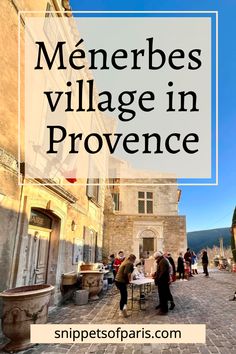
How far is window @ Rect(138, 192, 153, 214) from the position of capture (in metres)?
19.5

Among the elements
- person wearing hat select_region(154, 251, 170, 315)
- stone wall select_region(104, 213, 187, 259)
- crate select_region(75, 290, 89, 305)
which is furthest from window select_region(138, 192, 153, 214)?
person wearing hat select_region(154, 251, 170, 315)

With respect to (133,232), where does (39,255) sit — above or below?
below

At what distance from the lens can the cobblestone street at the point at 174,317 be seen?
4016 millimetres

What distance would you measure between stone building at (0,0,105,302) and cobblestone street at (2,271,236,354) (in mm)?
1234

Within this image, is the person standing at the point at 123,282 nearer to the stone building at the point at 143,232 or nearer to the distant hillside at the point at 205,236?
the stone building at the point at 143,232

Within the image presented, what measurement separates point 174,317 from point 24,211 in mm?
4264

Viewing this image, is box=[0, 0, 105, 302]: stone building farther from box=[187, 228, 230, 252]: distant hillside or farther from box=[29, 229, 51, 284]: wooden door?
box=[187, 228, 230, 252]: distant hillside

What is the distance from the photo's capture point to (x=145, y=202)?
19719mm

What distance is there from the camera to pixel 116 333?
4.67 metres

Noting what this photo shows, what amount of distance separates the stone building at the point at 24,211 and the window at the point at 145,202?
1108 cm

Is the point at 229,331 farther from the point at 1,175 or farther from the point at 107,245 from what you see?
the point at 107,245

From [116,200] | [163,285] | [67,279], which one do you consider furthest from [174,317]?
[116,200]

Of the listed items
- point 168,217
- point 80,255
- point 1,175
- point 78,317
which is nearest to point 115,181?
point 168,217

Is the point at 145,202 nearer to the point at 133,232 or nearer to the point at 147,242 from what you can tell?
the point at 133,232
